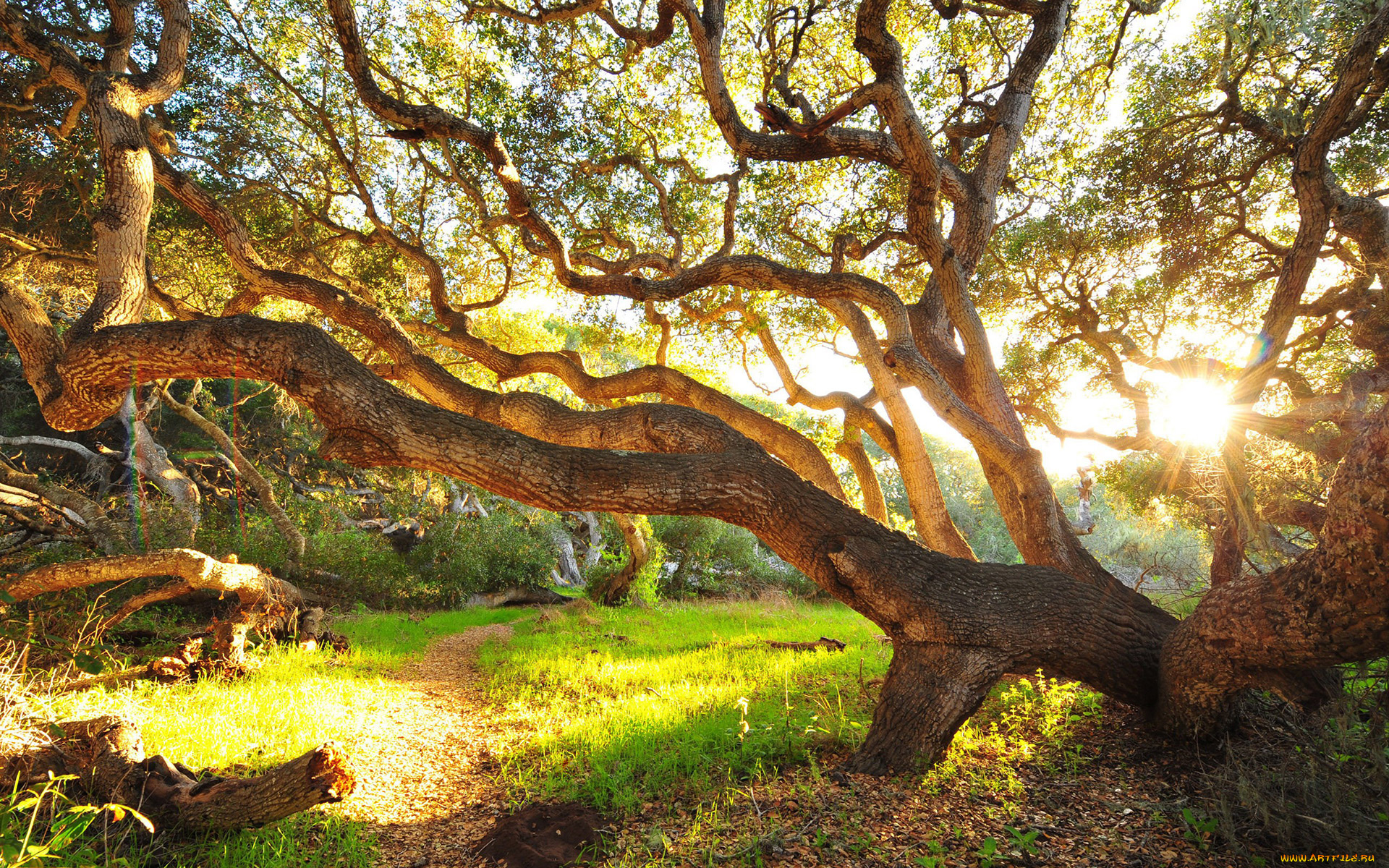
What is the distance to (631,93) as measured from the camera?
815 cm

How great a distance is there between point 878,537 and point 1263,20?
706cm

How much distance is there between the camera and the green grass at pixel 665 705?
3.77m

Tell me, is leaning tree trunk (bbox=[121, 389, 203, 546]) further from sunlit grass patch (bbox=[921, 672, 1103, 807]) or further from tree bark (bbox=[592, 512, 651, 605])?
sunlit grass patch (bbox=[921, 672, 1103, 807])

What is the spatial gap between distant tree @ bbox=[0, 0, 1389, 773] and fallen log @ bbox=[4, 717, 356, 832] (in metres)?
1.82

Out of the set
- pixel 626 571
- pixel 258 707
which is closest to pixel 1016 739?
pixel 258 707

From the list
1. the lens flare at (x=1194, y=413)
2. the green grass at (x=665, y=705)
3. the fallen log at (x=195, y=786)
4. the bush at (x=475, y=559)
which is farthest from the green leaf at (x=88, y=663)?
the lens flare at (x=1194, y=413)

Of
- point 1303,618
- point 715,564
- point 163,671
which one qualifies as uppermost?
point 1303,618

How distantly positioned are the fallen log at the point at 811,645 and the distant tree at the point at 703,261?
2448mm

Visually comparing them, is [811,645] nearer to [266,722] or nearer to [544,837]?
[544,837]

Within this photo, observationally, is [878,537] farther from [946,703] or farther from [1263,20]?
[1263,20]

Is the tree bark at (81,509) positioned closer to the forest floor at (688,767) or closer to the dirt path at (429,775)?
the forest floor at (688,767)

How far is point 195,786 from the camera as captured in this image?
9.76 feet

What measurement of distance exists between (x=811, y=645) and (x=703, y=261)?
5.50 m

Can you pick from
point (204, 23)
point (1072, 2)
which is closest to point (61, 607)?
point (204, 23)
